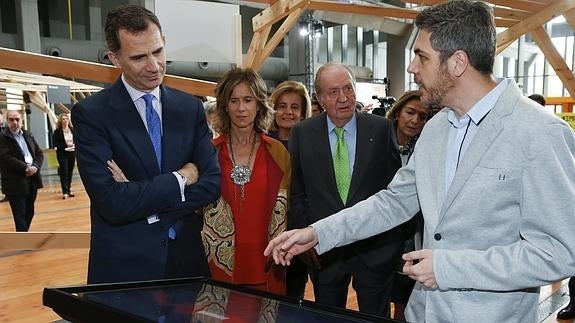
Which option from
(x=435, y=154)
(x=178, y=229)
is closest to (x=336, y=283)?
(x=178, y=229)

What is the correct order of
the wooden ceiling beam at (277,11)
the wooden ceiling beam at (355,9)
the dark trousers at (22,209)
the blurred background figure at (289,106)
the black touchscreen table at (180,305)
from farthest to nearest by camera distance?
the dark trousers at (22,209) → the wooden ceiling beam at (355,9) → the wooden ceiling beam at (277,11) → the blurred background figure at (289,106) → the black touchscreen table at (180,305)

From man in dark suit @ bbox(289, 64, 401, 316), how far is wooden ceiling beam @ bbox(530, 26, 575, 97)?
18.6 feet

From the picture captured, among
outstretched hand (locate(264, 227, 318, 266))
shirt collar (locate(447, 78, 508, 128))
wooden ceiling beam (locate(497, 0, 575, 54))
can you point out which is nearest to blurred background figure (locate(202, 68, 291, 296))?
outstretched hand (locate(264, 227, 318, 266))

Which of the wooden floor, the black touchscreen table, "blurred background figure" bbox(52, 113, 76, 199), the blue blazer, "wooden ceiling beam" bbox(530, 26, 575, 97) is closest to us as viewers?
the black touchscreen table

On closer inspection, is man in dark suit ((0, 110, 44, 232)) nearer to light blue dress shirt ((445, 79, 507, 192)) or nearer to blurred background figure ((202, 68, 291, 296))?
blurred background figure ((202, 68, 291, 296))

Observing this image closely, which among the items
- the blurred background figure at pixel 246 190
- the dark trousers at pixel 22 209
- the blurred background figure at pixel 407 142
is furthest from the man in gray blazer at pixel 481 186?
the dark trousers at pixel 22 209

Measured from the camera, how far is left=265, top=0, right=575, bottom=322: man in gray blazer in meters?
1.10

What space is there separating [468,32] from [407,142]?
1.65 meters

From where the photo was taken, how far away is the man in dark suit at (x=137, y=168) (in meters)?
1.65

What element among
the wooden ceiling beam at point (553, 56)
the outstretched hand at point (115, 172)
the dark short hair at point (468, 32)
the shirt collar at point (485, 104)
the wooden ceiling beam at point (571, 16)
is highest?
the wooden ceiling beam at point (571, 16)

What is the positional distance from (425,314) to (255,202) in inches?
43.6

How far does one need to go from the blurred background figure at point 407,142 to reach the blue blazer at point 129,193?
126 centimetres

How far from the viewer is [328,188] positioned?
2.40m

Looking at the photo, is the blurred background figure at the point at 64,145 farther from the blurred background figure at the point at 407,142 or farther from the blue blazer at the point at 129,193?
the blue blazer at the point at 129,193
